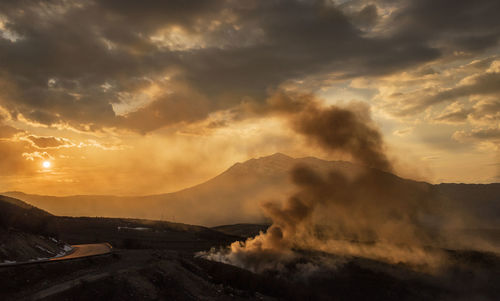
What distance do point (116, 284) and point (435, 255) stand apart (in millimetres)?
92328

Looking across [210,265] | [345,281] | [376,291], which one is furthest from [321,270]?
[210,265]

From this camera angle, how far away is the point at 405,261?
90.4 m

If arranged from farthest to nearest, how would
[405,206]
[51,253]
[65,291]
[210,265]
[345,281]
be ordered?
[405,206] → [345,281] → [210,265] → [51,253] → [65,291]

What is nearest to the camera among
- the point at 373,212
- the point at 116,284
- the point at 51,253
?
the point at 116,284

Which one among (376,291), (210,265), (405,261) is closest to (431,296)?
(376,291)

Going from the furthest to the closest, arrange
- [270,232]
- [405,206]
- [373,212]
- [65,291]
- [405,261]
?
[405,206] → [373,212] → [270,232] → [405,261] → [65,291]

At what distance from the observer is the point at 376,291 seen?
7462 centimetres

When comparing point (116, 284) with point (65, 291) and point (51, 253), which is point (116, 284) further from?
point (51, 253)

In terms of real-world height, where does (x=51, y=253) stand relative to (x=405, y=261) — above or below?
above

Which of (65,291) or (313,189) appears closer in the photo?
(65,291)

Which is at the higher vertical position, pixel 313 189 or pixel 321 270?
pixel 313 189

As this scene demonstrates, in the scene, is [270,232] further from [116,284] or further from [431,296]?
[116,284]

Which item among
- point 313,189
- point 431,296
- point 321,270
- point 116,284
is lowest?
point 431,296

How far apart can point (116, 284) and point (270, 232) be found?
211 ft
